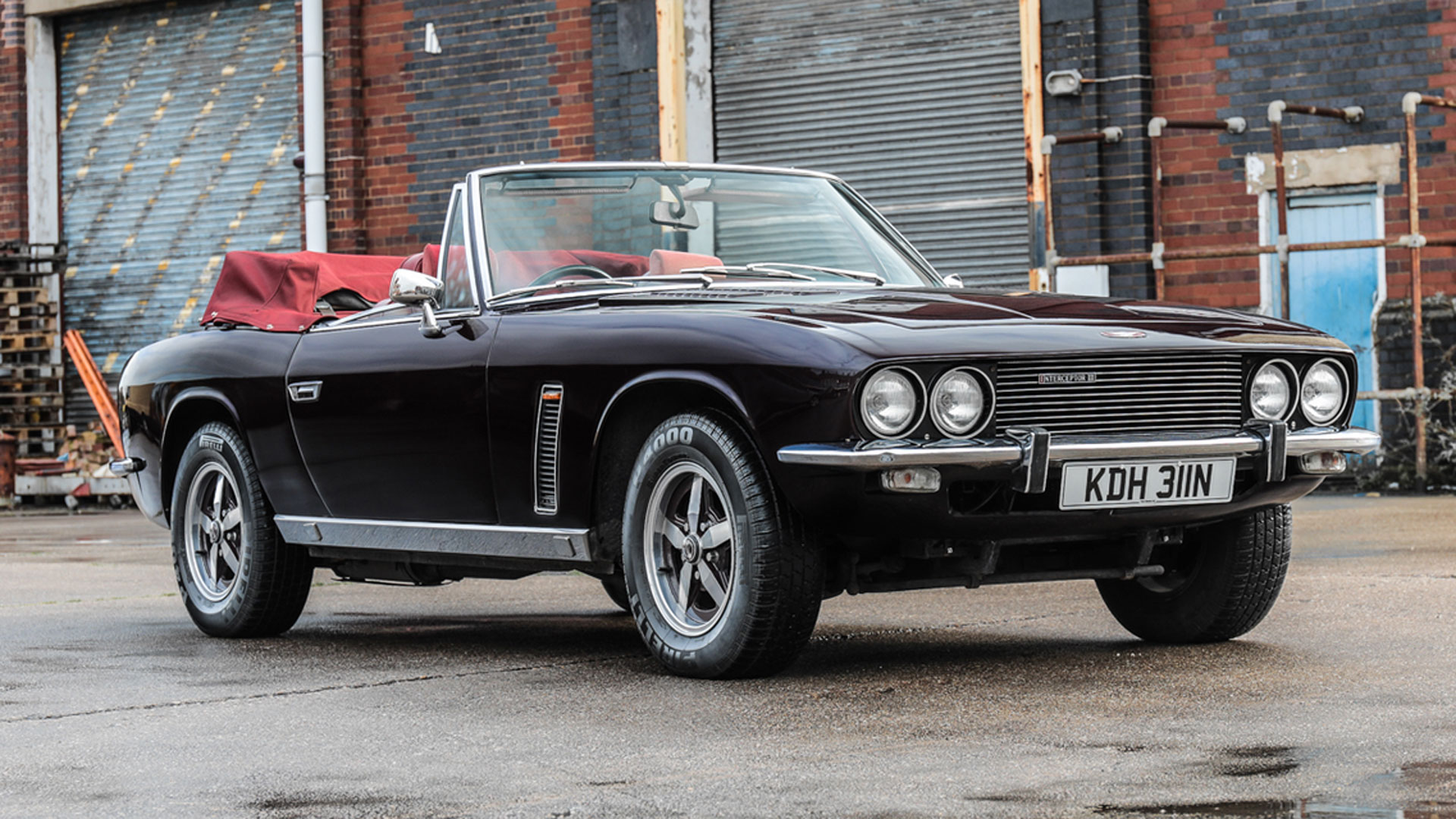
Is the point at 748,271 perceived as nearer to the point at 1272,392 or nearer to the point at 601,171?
the point at 601,171

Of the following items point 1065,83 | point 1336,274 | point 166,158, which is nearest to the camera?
point 1336,274

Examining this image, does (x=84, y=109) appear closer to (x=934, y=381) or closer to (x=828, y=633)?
(x=828, y=633)

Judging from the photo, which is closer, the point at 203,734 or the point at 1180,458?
the point at 203,734

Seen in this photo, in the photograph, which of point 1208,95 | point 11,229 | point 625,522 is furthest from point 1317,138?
point 11,229

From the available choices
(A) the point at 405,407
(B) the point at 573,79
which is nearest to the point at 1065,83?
(B) the point at 573,79

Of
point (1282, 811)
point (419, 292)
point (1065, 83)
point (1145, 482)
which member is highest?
point (1065, 83)

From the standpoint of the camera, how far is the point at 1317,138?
14633mm

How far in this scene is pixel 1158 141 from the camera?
14.9 m

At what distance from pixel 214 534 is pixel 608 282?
1.88 metres

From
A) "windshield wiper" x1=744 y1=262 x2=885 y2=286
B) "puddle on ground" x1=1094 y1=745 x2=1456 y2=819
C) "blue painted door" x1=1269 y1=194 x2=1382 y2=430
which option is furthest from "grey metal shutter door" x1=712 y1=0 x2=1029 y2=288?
"puddle on ground" x1=1094 y1=745 x2=1456 y2=819

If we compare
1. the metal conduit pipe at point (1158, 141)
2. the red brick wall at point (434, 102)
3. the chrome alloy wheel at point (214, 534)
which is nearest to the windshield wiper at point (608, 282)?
the chrome alloy wheel at point (214, 534)

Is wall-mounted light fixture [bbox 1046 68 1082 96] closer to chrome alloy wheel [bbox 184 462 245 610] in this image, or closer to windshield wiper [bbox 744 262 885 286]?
windshield wiper [bbox 744 262 885 286]

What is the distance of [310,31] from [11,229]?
4297 mm

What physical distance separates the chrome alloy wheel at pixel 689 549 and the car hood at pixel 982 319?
18.0 inches
